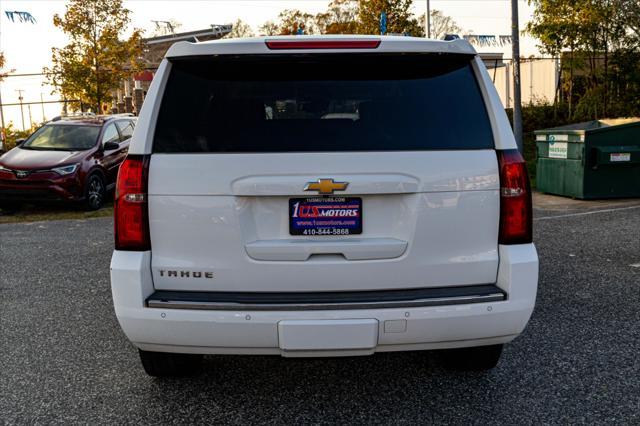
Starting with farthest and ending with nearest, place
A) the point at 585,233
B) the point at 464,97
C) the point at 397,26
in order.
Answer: the point at 397,26, the point at 585,233, the point at 464,97

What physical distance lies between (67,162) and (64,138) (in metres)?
1.18

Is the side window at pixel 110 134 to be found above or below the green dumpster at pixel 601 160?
above

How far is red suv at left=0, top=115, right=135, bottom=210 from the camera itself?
11906 mm

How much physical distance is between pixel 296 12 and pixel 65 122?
31.7 meters

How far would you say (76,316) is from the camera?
536 centimetres

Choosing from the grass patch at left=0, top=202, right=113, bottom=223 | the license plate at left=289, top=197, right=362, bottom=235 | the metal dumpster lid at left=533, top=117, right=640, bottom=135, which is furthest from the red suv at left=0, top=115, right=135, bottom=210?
the license plate at left=289, top=197, right=362, bottom=235

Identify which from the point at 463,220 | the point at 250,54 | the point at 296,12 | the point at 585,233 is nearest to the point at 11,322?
the point at 250,54

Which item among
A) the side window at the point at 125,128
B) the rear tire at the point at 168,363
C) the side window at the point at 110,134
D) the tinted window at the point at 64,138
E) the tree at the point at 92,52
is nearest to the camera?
the rear tire at the point at 168,363

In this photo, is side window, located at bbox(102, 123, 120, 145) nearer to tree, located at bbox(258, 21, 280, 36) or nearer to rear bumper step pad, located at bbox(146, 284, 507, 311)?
rear bumper step pad, located at bbox(146, 284, 507, 311)

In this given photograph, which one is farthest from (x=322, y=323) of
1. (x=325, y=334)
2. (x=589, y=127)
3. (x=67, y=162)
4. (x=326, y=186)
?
(x=589, y=127)

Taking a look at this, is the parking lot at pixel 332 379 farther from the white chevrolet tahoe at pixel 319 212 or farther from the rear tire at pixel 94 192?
the rear tire at pixel 94 192

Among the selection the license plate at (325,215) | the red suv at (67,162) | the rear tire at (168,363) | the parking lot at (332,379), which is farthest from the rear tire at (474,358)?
the red suv at (67,162)

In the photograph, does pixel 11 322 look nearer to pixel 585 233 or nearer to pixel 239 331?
pixel 239 331

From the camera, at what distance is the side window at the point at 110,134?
1320 cm
